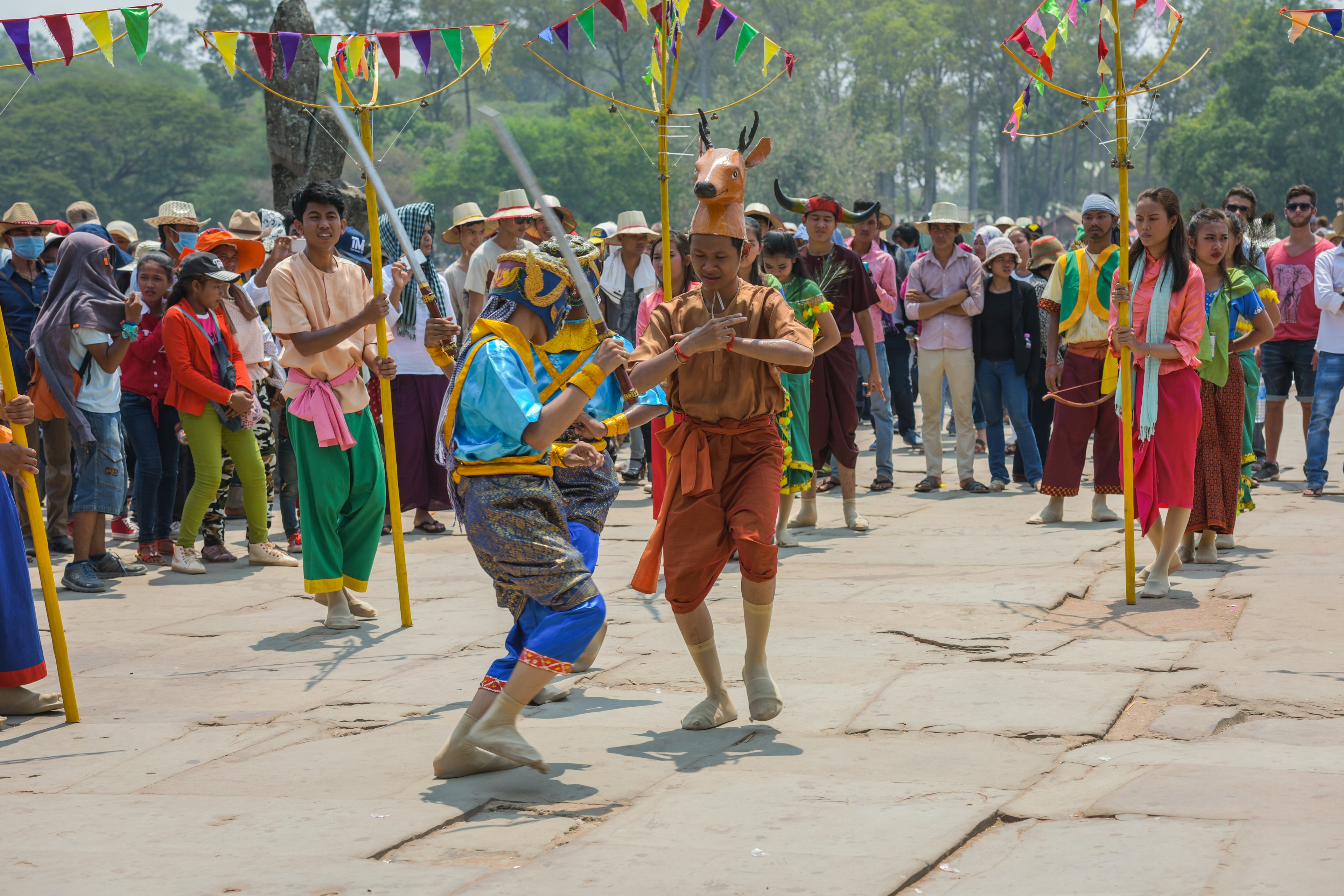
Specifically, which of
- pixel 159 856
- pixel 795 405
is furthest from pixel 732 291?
pixel 795 405

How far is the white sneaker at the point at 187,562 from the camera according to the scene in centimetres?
834

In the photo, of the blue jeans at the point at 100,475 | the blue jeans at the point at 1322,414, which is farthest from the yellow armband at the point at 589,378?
the blue jeans at the point at 1322,414

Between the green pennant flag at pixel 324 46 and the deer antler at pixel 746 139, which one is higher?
the green pennant flag at pixel 324 46

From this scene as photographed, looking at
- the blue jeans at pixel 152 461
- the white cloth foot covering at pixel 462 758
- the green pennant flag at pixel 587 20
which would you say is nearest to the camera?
A: the white cloth foot covering at pixel 462 758

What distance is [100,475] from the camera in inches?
313

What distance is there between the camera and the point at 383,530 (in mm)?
10109

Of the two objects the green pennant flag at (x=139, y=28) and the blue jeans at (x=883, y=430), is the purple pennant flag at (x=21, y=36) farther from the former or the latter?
the blue jeans at (x=883, y=430)

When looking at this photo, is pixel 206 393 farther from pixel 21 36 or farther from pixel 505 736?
pixel 505 736

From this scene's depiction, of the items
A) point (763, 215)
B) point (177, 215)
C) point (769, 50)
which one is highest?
point (769, 50)

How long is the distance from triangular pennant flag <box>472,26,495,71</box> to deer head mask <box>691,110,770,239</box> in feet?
7.48

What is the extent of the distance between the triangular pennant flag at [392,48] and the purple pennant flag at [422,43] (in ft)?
0.24

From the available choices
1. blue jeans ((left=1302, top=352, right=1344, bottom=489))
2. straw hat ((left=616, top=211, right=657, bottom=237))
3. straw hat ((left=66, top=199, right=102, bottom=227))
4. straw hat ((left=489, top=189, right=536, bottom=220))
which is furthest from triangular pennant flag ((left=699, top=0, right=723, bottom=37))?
straw hat ((left=66, top=199, right=102, bottom=227))

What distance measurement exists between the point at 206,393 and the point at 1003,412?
5.99 m

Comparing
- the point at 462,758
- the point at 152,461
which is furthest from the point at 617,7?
the point at 462,758
